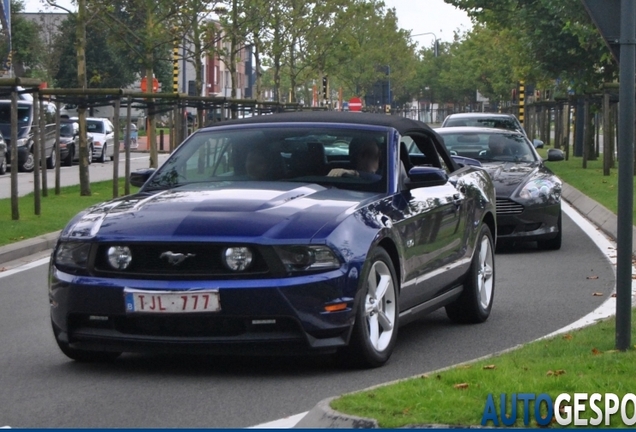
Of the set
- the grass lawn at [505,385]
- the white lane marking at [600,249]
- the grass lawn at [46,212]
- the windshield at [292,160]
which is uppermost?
the windshield at [292,160]

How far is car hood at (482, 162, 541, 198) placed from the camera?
15.3 m

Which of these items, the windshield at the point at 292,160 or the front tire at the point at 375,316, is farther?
Answer: the windshield at the point at 292,160

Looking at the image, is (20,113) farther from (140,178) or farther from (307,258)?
(307,258)

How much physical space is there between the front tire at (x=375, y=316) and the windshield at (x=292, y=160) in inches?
30.6

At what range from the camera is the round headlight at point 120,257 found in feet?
24.0

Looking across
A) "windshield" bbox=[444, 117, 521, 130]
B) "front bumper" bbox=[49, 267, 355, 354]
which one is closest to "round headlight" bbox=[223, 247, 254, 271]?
"front bumper" bbox=[49, 267, 355, 354]

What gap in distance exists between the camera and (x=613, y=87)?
27.5 meters

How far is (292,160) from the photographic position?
28.3 ft

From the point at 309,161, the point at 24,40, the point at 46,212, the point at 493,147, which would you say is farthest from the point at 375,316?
the point at 24,40

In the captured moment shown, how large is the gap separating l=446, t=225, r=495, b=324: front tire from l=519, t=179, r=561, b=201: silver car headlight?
507 cm

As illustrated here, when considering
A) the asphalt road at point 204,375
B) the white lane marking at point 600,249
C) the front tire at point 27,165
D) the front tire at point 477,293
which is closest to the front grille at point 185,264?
the asphalt road at point 204,375

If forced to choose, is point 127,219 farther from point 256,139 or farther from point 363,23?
point 363,23

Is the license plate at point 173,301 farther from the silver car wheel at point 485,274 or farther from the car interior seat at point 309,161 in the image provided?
the silver car wheel at point 485,274

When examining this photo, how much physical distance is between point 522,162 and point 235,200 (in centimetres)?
938
